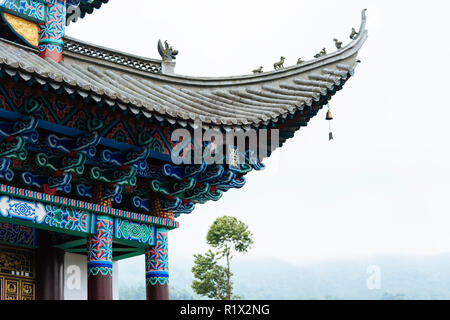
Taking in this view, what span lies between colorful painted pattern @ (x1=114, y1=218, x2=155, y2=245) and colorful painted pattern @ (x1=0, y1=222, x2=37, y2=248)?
4.34 feet

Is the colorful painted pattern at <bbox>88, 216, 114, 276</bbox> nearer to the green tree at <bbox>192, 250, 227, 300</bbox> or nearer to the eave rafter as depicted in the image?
the eave rafter

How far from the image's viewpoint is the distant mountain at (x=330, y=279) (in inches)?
3583

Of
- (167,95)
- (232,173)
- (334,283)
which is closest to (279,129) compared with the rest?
(232,173)

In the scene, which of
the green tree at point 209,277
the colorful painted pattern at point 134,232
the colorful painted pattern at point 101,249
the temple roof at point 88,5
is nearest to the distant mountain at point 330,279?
the green tree at point 209,277

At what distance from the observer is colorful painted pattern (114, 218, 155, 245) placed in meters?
10.4

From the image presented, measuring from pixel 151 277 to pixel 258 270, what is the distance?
95.6m

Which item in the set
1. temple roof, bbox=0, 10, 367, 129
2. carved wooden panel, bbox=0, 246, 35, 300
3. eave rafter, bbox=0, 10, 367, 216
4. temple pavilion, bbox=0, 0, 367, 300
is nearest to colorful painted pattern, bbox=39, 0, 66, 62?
temple pavilion, bbox=0, 0, 367, 300

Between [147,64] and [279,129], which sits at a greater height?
[147,64]

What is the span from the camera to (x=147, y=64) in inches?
473

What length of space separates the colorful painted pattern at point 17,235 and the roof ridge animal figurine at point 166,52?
3.40 meters

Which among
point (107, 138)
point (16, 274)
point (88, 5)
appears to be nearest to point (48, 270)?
point (16, 274)

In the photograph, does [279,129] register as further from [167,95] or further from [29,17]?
[29,17]

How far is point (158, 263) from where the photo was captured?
10758mm

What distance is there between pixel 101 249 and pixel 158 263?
104 centimetres
